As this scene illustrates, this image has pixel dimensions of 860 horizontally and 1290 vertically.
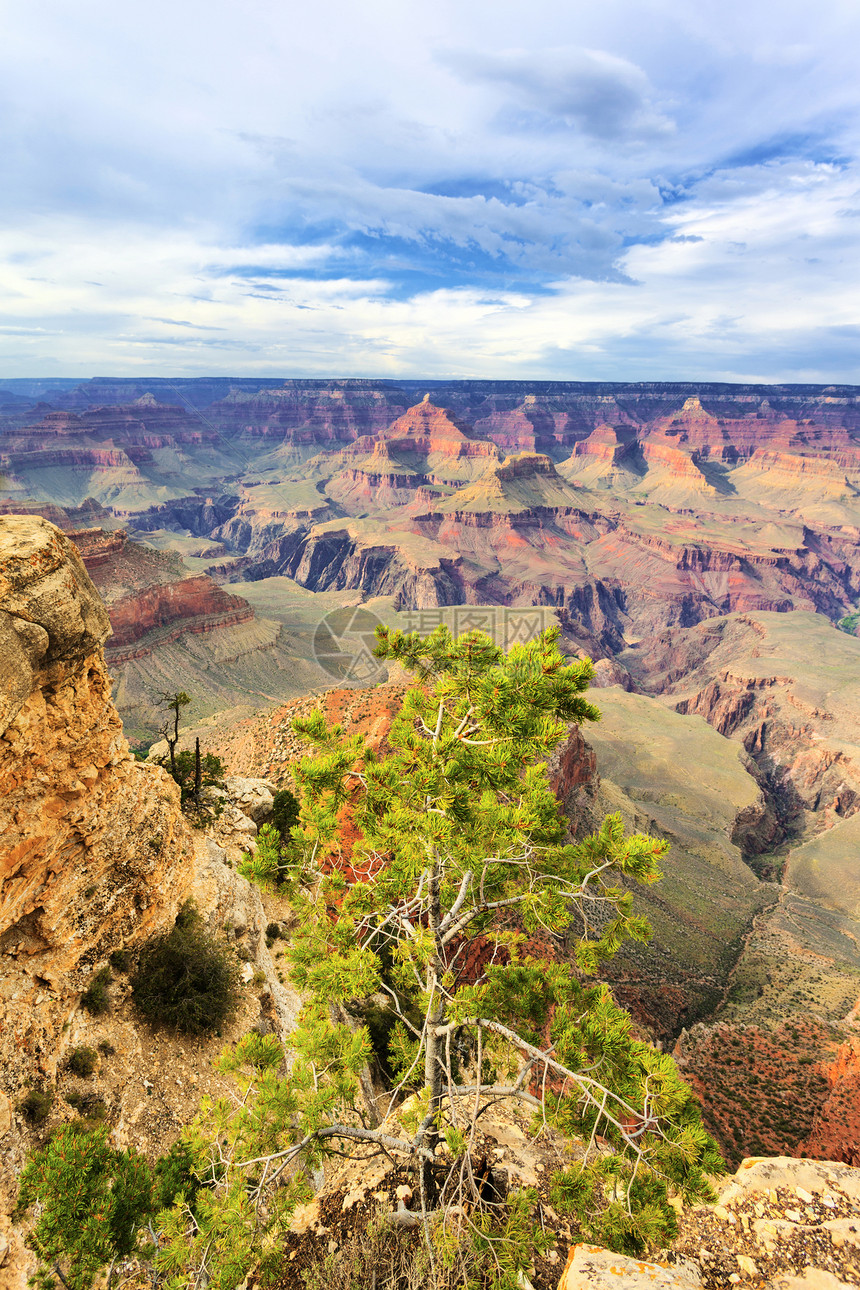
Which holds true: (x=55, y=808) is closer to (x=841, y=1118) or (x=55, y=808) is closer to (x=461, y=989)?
(x=461, y=989)

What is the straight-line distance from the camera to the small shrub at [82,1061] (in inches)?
429

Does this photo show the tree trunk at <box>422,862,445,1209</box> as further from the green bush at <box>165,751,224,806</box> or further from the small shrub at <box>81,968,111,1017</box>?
the green bush at <box>165,751,224,806</box>

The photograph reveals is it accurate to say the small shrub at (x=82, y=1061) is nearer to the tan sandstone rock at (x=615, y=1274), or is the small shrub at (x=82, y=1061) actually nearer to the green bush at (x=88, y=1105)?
the green bush at (x=88, y=1105)

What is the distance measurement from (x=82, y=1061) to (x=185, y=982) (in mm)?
2517

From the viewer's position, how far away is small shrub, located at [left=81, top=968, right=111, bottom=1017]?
11.8m

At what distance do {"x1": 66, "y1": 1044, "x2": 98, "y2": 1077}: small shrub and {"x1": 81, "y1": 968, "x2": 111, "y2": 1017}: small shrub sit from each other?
2.47 feet

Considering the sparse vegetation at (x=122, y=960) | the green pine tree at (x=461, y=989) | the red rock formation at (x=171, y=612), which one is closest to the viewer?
the green pine tree at (x=461, y=989)

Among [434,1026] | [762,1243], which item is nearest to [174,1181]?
[434,1026]

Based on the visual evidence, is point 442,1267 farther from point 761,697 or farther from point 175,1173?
point 761,697

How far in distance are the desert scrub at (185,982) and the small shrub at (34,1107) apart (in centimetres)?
282

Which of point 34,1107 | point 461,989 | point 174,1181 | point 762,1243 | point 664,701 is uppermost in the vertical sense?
point 461,989

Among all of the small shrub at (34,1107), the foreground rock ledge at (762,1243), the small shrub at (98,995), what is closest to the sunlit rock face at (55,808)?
the small shrub at (98,995)

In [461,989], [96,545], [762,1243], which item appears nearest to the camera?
[461,989]

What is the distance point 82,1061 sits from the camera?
35.9ft
